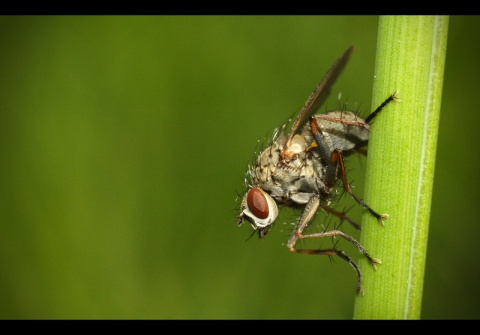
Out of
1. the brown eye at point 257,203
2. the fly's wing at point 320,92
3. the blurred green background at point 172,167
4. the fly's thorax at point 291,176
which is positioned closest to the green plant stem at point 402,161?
the fly's wing at point 320,92

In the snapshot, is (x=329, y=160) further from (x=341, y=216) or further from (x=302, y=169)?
(x=341, y=216)

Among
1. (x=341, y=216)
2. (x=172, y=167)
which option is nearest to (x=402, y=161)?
(x=341, y=216)

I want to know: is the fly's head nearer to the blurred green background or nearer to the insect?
the insect

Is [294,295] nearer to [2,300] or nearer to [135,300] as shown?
[135,300]

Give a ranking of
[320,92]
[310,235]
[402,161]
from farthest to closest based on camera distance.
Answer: [310,235], [320,92], [402,161]

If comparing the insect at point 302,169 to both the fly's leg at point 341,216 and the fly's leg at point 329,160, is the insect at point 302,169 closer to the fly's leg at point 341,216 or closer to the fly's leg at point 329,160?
the fly's leg at point 329,160
